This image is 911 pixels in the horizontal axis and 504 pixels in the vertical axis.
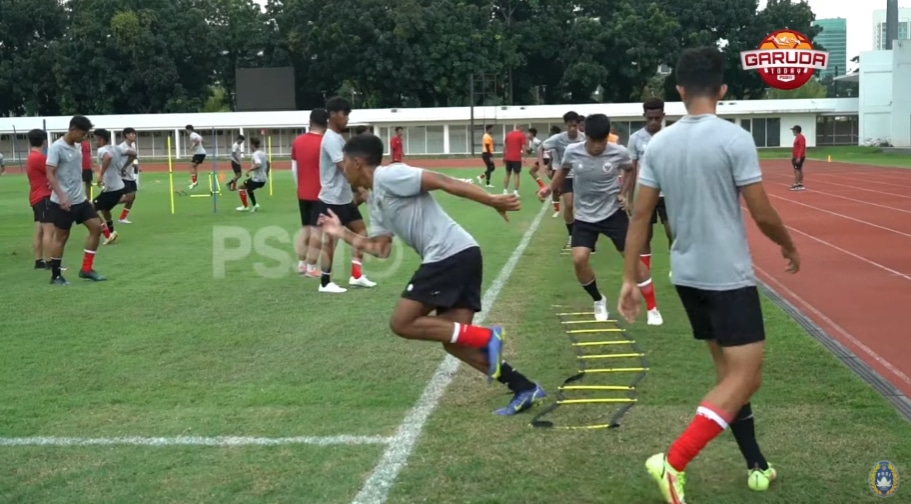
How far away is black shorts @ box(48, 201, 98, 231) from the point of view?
37.1 feet

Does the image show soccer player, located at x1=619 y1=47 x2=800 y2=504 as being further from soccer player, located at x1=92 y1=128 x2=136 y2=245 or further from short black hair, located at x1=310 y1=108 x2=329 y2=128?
soccer player, located at x1=92 y1=128 x2=136 y2=245

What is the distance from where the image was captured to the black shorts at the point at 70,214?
11305 millimetres

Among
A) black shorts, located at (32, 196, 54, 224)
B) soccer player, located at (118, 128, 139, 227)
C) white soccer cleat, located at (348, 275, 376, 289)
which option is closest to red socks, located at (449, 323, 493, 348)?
white soccer cleat, located at (348, 275, 376, 289)

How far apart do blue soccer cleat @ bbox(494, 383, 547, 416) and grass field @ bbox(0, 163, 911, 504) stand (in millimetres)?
106

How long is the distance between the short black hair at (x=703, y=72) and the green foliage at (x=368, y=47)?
204ft

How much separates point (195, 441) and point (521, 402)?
1.86 m

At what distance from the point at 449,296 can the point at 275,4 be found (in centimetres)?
6930

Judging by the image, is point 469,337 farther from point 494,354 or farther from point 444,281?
point 444,281

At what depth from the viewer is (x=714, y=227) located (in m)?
4.21

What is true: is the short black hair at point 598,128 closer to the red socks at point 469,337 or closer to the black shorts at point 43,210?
the red socks at point 469,337

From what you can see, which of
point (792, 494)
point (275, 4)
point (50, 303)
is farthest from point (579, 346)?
point (275, 4)

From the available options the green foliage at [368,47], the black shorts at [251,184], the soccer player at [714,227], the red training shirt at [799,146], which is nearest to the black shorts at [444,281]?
the soccer player at [714,227]

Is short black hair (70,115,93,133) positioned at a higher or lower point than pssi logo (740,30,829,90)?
lower

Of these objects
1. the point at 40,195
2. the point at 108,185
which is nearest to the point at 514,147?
the point at 108,185
